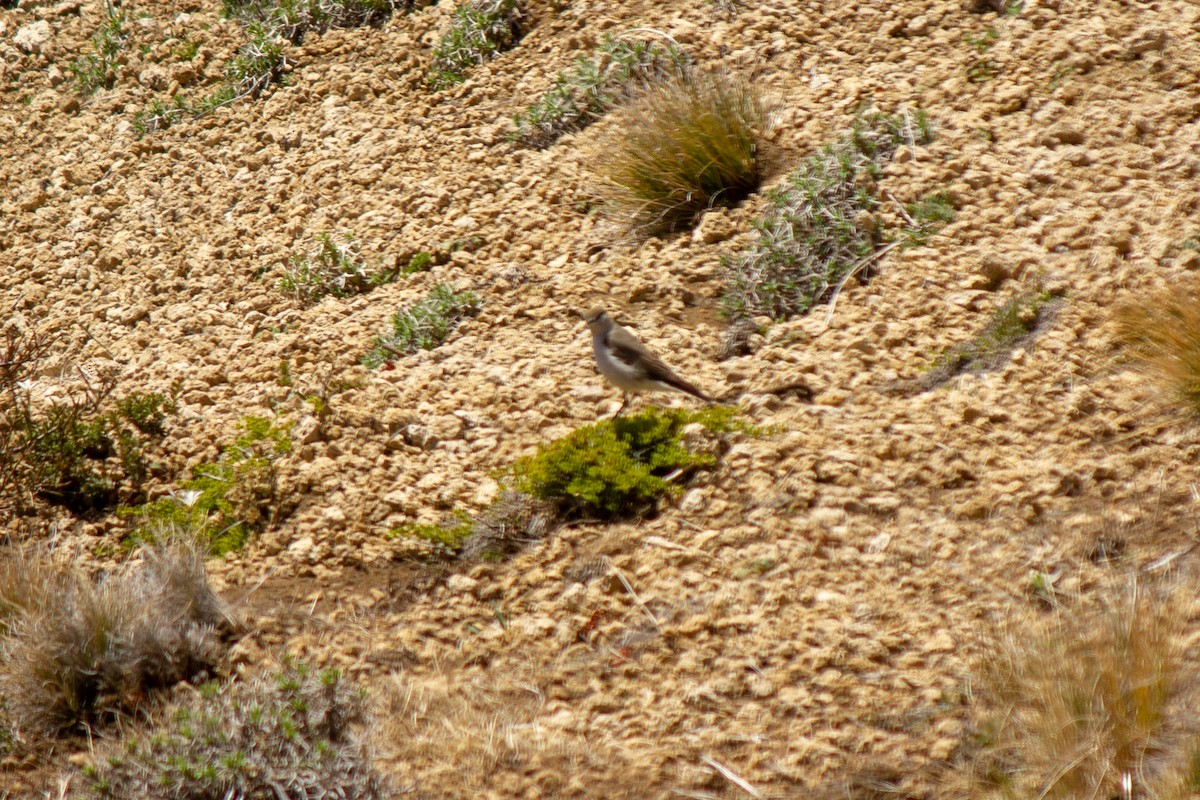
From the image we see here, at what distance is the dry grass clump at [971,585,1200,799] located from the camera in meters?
2.93

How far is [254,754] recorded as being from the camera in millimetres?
3521

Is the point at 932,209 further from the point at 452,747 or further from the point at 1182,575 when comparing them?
the point at 452,747

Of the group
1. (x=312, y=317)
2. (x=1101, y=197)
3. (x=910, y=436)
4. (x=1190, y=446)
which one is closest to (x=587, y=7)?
(x=312, y=317)

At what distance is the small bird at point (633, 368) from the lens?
Result: 4566 millimetres

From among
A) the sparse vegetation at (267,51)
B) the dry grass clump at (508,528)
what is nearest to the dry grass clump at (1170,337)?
the dry grass clump at (508,528)

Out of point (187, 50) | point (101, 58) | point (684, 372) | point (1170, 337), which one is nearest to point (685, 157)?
point (684, 372)

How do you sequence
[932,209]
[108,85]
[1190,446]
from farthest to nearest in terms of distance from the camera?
[108,85]
[932,209]
[1190,446]

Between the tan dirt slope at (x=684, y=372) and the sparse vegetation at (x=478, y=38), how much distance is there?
0.14 metres

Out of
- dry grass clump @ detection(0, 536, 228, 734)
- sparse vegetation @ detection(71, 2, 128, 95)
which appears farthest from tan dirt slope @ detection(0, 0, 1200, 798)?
sparse vegetation @ detection(71, 2, 128, 95)

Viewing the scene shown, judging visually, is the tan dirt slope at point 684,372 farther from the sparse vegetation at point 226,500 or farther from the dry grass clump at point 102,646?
the dry grass clump at point 102,646

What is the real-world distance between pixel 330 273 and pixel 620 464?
8.33ft

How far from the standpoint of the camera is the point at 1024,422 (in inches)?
163

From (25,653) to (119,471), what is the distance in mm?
1494

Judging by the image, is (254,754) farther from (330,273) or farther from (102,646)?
(330,273)
